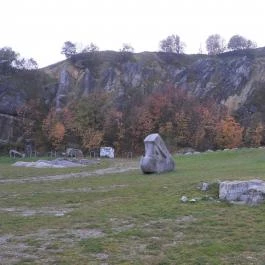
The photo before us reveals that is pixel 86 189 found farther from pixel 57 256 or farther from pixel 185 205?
pixel 57 256

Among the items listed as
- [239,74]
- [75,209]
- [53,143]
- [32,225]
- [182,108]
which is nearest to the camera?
[32,225]

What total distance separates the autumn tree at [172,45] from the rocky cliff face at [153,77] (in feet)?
47.3

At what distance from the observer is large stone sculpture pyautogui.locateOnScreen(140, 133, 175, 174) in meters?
32.2

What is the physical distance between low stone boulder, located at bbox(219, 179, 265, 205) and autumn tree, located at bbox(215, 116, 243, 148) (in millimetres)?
69433

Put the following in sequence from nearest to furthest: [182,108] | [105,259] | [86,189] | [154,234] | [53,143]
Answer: [105,259], [154,234], [86,189], [53,143], [182,108]

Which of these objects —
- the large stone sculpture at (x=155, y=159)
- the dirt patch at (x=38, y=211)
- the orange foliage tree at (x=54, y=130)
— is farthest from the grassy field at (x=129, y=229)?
the orange foliage tree at (x=54, y=130)

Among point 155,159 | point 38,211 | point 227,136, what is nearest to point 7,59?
point 227,136

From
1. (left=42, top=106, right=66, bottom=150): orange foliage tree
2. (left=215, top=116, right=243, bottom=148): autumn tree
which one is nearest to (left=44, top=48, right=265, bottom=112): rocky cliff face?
(left=42, top=106, right=66, bottom=150): orange foliage tree

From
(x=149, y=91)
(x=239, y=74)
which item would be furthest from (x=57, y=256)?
(x=239, y=74)

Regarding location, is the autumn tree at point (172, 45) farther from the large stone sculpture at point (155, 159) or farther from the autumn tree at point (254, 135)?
the large stone sculpture at point (155, 159)

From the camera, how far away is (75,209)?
1659 centimetres

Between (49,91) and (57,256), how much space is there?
9422 cm

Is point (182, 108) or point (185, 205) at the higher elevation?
point (182, 108)

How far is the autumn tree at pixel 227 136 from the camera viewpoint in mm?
86438
